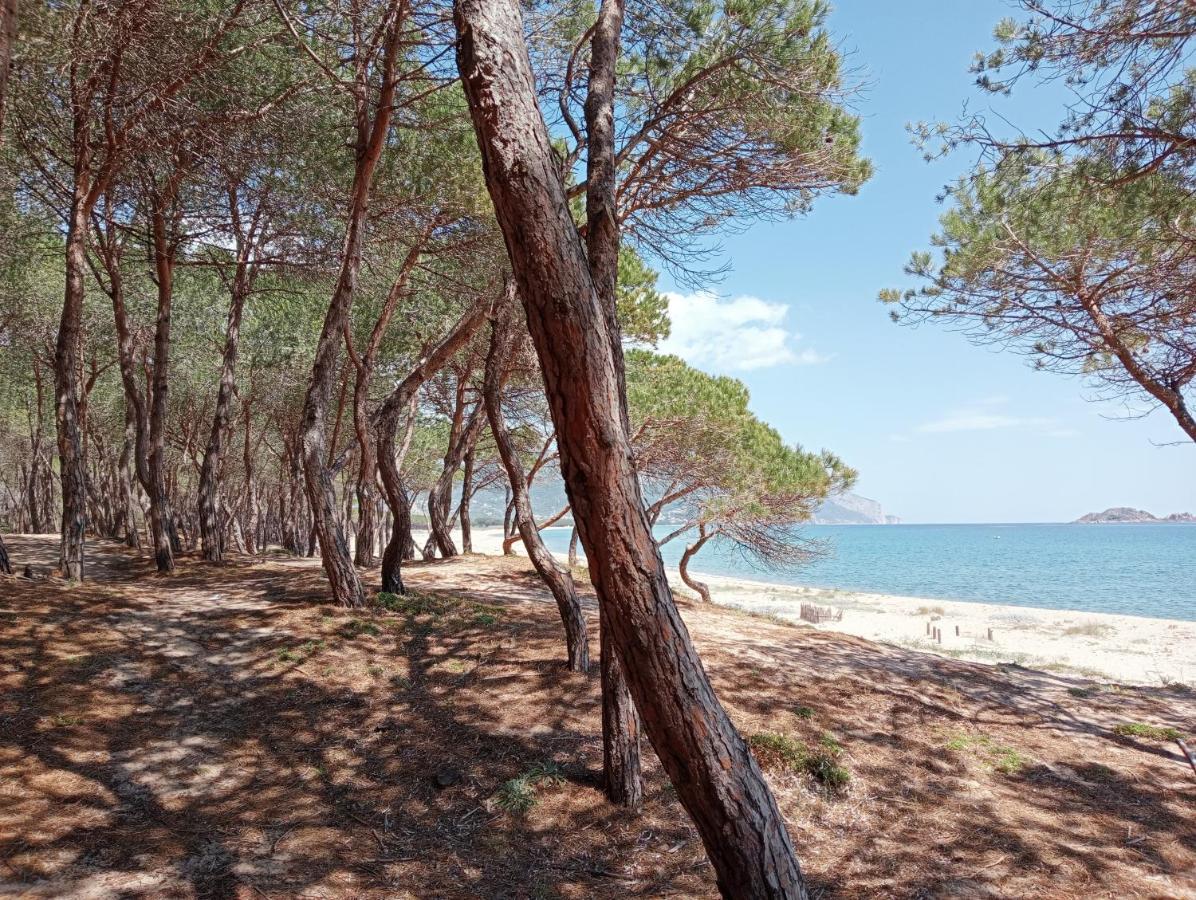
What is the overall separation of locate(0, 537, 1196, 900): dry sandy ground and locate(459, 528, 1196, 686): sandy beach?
5.11 metres

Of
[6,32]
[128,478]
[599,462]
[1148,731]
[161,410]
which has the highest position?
[6,32]

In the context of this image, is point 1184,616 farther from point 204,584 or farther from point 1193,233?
point 204,584

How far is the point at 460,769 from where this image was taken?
416cm

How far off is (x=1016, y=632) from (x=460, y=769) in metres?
25.3

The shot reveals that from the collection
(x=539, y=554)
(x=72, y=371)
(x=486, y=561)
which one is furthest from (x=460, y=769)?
(x=486, y=561)

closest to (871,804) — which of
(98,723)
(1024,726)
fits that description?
(1024,726)

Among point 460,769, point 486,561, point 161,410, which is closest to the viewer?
point 460,769

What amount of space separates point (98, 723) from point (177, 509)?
66.2ft

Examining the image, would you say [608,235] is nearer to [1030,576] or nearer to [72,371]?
[72,371]

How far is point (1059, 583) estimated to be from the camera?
163 feet

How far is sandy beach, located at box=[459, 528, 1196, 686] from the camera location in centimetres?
1538

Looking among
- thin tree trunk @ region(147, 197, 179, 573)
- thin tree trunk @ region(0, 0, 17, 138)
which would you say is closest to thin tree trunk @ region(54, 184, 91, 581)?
thin tree trunk @ region(147, 197, 179, 573)

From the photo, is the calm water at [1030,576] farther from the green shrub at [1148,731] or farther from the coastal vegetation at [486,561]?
the coastal vegetation at [486,561]

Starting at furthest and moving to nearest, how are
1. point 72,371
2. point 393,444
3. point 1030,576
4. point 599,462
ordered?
point 1030,576 → point 393,444 → point 72,371 → point 599,462
